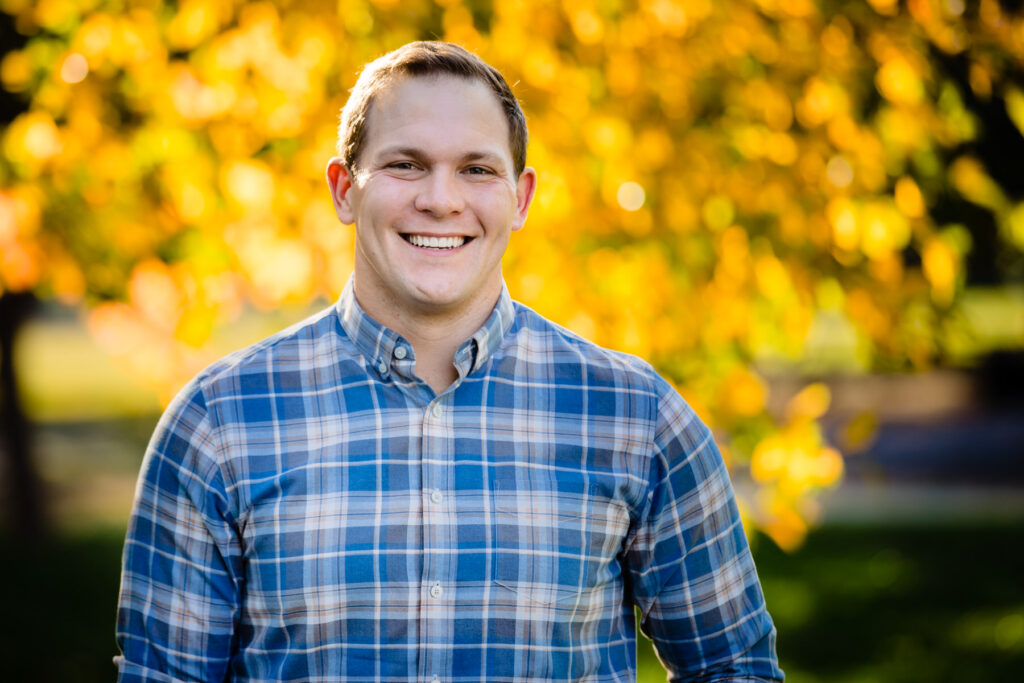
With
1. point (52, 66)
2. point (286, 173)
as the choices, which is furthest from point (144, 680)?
point (52, 66)

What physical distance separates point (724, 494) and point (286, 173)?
1.77 meters

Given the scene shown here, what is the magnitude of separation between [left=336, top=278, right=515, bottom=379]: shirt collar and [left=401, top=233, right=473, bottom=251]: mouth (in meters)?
0.16

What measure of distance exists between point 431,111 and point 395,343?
16.3 inches

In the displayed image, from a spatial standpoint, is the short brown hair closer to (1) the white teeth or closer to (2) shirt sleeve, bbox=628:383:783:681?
(1) the white teeth

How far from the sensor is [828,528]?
8.77 metres

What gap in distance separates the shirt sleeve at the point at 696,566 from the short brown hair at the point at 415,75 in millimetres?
593

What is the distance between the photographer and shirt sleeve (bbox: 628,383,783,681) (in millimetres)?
1922

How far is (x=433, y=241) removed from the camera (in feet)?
6.10

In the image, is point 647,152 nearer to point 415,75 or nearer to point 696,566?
point 415,75

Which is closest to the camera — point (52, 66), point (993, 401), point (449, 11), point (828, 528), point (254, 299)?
point (449, 11)

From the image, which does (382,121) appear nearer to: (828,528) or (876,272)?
(876,272)

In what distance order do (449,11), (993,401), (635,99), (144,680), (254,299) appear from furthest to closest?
(993,401) → (254,299) → (635,99) → (449,11) → (144,680)

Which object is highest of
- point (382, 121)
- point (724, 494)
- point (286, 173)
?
point (286, 173)

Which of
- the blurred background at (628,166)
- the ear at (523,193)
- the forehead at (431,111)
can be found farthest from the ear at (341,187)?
Answer: the blurred background at (628,166)
